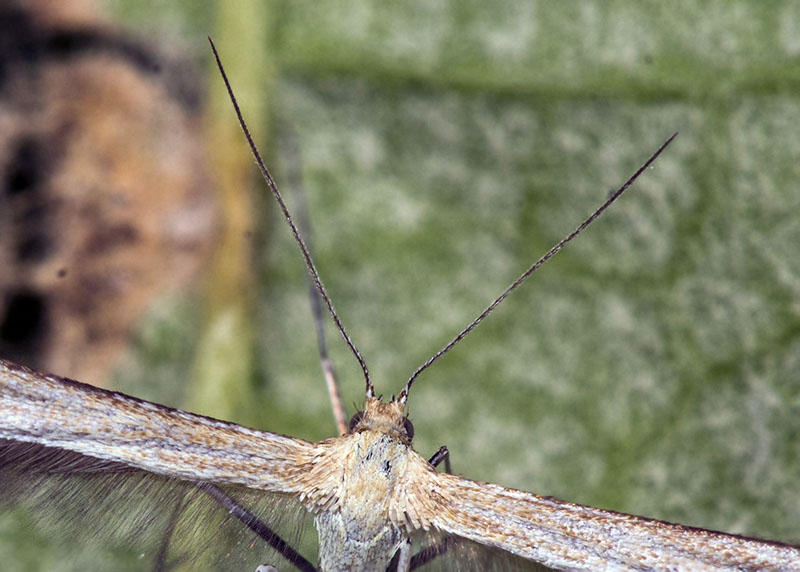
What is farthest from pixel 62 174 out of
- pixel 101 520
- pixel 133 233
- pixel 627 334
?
pixel 627 334

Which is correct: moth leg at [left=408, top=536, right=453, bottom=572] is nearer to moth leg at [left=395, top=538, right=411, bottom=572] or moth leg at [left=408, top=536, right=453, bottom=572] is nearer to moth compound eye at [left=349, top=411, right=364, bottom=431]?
moth leg at [left=395, top=538, right=411, bottom=572]

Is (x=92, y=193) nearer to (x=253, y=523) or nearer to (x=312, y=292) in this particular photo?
(x=312, y=292)

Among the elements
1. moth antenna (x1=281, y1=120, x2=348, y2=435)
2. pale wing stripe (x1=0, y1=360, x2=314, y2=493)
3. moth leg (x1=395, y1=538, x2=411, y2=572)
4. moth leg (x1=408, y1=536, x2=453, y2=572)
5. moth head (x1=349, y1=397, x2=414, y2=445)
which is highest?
moth antenna (x1=281, y1=120, x2=348, y2=435)

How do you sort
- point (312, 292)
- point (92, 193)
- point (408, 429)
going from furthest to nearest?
point (312, 292)
point (92, 193)
point (408, 429)

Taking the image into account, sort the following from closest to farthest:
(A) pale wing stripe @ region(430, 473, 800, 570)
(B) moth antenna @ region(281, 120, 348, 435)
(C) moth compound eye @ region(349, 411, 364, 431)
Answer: (A) pale wing stripe @ region(430, 473, 800, 570)
(C) moth compound eye @ region(349, 411, 364, 431)
(B) moth antenna @ region(281, 120, 348, 435)

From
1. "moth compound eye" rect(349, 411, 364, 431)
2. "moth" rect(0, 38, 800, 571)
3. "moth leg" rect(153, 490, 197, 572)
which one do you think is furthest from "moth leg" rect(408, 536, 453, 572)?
"moth leg" rect(153, 490, 197, 572)

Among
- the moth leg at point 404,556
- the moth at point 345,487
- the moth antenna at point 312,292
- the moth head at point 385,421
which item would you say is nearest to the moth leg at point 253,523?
the moth at point 345,487

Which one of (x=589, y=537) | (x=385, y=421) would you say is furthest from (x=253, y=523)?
(x=589, y=537)
